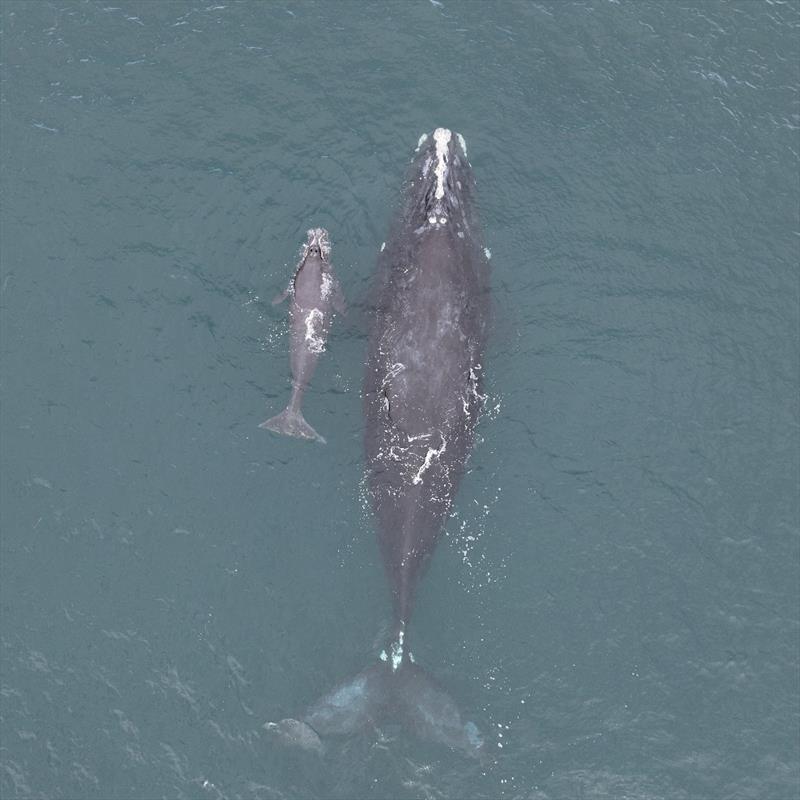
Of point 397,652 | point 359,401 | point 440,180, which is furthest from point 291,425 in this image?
point 440,180

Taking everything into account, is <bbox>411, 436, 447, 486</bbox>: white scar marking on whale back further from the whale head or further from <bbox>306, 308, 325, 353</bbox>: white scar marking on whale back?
the whale head

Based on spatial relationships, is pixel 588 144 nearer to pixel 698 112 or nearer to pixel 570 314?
pixel 698 112

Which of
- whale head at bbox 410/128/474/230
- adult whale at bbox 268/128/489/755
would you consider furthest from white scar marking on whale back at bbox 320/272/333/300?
whale head at bbox 410/128/474/230

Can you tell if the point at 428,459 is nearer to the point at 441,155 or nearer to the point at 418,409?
the point at 418,409

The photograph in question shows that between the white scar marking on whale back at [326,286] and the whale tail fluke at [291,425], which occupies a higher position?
the white scar marking on whale back at [326,286]

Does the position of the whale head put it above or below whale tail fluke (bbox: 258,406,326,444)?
above

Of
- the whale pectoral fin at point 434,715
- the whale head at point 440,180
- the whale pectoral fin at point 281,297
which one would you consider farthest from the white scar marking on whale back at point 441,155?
the whale pectoral fin at point 434,715

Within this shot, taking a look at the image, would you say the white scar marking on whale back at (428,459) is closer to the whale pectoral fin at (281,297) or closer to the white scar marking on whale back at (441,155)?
the whale pectoral fin at (281,297)
